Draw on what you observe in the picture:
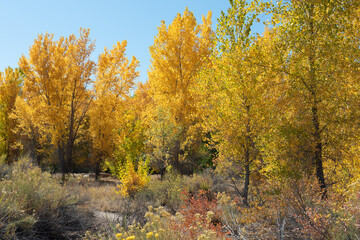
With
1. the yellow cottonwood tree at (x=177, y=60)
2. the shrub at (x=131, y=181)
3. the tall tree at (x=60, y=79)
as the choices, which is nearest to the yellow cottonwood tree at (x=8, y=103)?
the tall tree at (x=60, y=79)

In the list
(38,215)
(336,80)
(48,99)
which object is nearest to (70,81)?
(48,99)

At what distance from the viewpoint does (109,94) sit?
13125 mm

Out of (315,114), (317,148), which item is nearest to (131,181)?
(317,148)

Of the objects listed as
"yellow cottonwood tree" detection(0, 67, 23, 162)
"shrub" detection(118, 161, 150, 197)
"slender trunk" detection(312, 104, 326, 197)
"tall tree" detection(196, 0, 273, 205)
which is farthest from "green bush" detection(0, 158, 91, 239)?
"yellow cottonwood tree" detection(0, 67, 23, 162)

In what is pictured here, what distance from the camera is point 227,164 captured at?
700cm

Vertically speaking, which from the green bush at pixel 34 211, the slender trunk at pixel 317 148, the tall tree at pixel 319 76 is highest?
the tall tree at pixel 319 76

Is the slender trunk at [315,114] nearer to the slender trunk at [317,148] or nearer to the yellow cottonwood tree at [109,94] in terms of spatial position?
the slender trunk at [317,148]

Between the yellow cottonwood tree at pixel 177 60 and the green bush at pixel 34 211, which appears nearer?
the green bush at pixel 34 211

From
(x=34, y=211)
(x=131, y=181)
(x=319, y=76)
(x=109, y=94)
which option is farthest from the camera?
(x=109, y=94)

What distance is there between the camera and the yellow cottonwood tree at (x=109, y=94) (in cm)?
1280

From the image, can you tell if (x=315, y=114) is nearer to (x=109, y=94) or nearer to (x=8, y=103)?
(x=109, y=94)

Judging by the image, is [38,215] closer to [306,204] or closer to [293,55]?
[306,204]

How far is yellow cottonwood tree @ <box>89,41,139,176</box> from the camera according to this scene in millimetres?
12797

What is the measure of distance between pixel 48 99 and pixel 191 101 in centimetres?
667
